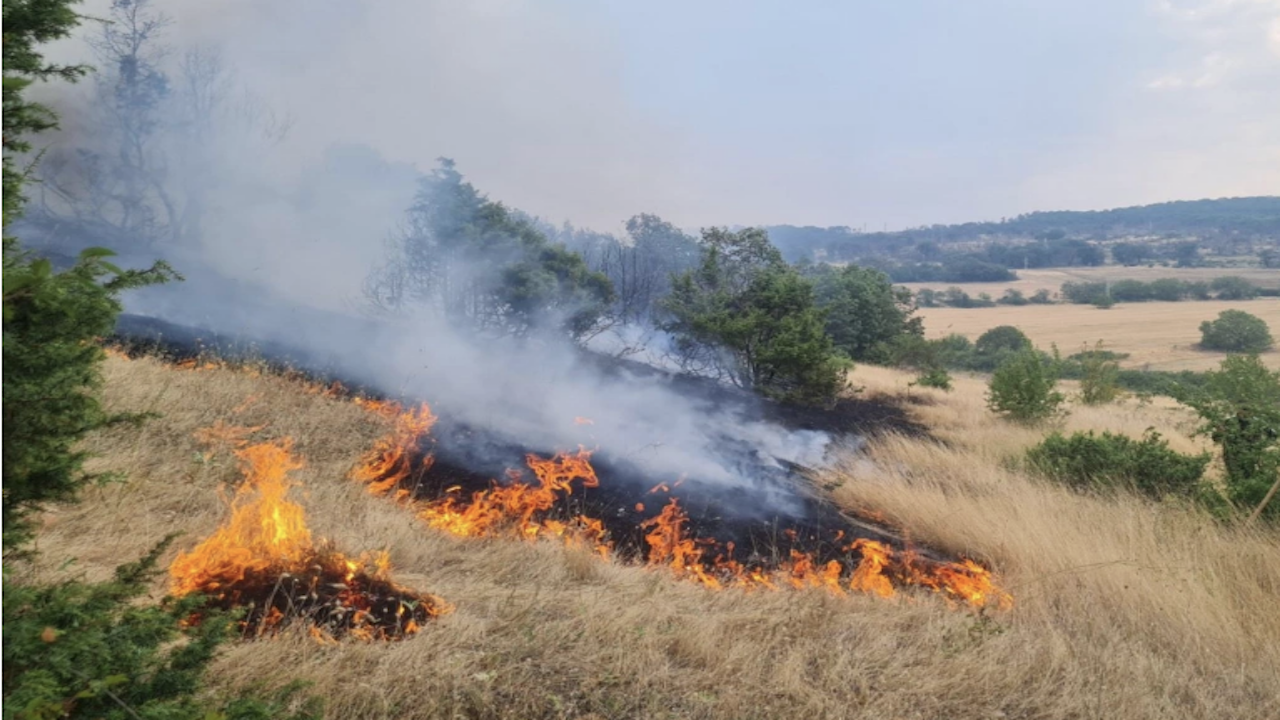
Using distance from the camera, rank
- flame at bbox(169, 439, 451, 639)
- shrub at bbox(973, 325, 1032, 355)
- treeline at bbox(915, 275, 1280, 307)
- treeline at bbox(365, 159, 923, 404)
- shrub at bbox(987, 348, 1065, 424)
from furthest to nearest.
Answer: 1. treeline at bbox(915, 275, 1280, 307)
2. shrub at bbox(973, 325, 1032, 355)
3. treeline at bbox(365, 159, 923, 404)
4. shrub at bbox(987, 348, 1065, 424)
5. flame at bbox(169, 439, 451, 639)

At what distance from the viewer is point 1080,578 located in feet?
14.6

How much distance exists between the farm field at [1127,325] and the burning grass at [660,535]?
29.1 meters

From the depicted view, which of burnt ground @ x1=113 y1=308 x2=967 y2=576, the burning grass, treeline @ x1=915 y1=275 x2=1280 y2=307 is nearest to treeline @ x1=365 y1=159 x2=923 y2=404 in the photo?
burnt ground @ x1=113 y1=308 x2=967 y2=576

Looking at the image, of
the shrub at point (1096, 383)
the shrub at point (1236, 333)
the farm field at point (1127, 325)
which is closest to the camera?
the shrub at point (1096, 383)

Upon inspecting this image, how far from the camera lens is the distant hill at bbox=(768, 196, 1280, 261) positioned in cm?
8175

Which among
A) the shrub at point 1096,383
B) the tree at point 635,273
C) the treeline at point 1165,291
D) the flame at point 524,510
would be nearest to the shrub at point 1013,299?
the treeline at point 1165,291

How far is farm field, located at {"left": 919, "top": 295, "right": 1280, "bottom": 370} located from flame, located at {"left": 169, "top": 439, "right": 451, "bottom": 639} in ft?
106

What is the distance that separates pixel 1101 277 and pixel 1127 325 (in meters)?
24.5

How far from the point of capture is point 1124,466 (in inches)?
261

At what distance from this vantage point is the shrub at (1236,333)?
107ft

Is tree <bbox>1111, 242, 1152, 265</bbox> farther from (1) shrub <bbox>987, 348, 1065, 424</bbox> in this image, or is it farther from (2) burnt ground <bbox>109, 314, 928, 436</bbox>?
(2) burnt ground <bbox>109, 314, 928, 436</bbox>

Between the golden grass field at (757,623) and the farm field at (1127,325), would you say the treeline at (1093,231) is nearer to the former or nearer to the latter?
the farm field at (1127,325)

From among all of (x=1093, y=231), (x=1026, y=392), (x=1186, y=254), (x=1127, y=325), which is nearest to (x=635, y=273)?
(x=1026, y=392)

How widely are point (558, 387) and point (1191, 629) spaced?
730 cm
